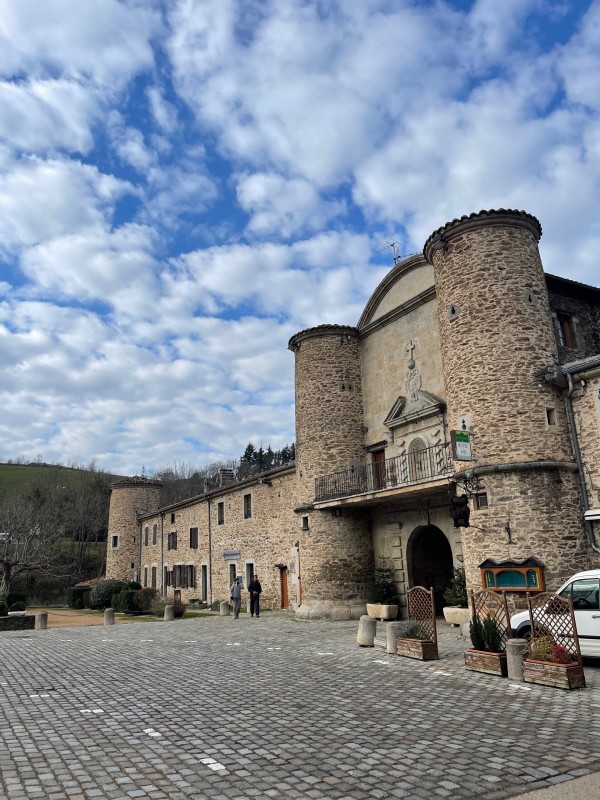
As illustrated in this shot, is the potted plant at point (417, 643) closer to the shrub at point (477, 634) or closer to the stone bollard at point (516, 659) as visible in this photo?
the shrub at point (477, 634)

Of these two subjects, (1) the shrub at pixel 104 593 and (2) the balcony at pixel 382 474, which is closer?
(2) the balcony at pixel 382 474

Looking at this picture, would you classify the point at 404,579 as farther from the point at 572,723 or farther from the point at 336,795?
the point at 336,795

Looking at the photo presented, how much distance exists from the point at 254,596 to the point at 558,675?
45.9 feet

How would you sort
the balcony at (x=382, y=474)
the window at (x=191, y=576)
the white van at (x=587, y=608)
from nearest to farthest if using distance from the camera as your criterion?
the white van at (x=587, y=608), the balcony at (x=382, y=474), the window at (x=191, y=576)

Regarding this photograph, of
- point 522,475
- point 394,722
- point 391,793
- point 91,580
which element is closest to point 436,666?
point 394,722

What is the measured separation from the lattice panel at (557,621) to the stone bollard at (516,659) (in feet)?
1.18

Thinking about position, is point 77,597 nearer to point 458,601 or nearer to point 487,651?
point 458,601

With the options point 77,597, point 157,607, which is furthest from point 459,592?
point 77,597

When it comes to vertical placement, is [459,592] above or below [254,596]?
above

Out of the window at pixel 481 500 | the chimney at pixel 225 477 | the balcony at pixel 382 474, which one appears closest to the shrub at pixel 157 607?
the chimney at pixel 225 477

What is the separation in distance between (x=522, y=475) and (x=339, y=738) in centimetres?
760

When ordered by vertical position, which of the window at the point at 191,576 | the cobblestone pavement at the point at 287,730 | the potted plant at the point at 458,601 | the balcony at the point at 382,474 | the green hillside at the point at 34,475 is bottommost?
the cobblestone pavement at the point at 287,730

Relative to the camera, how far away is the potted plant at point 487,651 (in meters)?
8.66

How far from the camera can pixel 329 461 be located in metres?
19.0
